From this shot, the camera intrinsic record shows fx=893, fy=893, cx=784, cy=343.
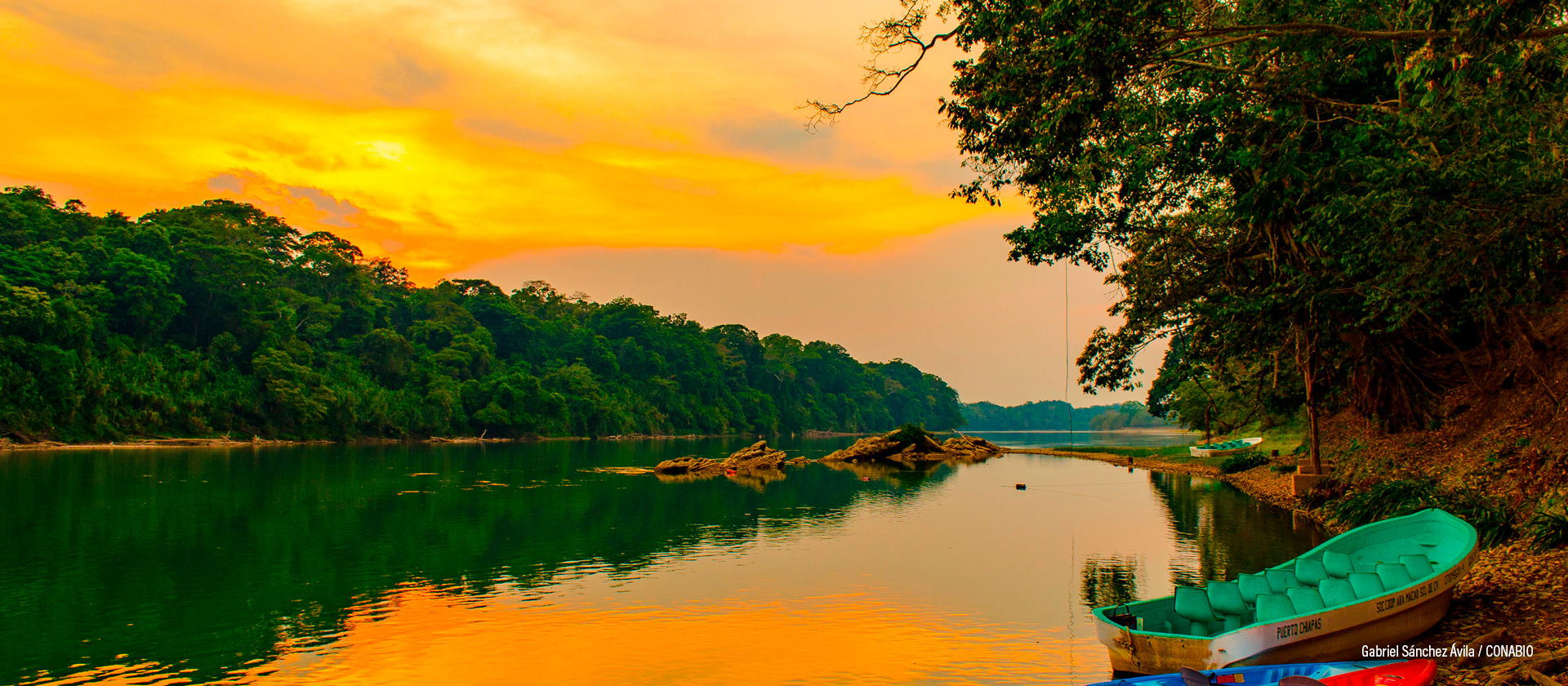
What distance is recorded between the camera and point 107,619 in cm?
1420

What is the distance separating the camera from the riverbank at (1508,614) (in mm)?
9227

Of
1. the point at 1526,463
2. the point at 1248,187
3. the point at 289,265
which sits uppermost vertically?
the point at 289,265

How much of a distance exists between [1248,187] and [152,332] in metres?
78.0

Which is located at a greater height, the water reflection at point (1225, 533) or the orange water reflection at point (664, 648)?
the water reflection at point (1225, 533)

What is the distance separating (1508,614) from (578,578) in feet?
49.8

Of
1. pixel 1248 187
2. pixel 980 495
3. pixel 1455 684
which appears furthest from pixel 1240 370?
pixel 1455 684

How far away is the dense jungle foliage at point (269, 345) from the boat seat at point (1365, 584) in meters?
71.9

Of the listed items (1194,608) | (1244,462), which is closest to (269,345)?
(1244,462)

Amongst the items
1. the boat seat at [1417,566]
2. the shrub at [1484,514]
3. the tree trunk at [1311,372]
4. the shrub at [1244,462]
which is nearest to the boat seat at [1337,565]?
the boat seat at [1417,566]

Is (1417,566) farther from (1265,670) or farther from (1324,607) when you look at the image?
(1265,670)

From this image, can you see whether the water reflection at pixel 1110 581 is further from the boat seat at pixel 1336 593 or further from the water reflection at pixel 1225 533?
the boat seat at pixel 1336 593

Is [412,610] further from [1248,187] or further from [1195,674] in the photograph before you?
[1248,187]

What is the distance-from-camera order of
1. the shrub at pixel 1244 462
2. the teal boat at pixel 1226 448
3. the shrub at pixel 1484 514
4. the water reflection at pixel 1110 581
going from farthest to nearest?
1. the teal boat at pixel 1226 448
2. the shrub at pixel 1244 462
3. the water reflection at pixel 1110 581
4. the shrub at pixel 1484 514

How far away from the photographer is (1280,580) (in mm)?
11500
